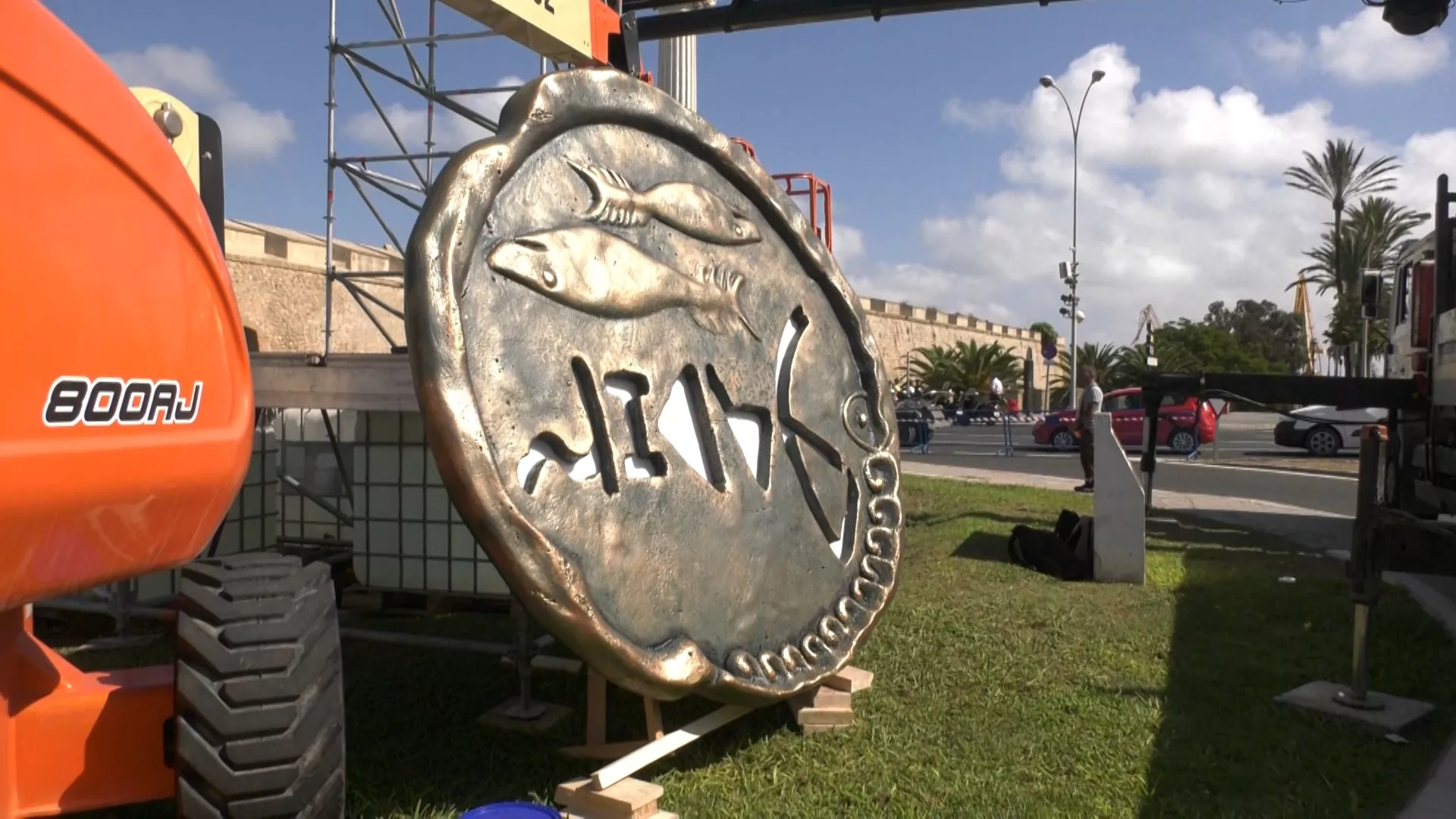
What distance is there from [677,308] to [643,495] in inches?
27.6

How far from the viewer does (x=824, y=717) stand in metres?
4.09

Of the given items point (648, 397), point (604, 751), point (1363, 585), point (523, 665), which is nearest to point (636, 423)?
point (648, 397)

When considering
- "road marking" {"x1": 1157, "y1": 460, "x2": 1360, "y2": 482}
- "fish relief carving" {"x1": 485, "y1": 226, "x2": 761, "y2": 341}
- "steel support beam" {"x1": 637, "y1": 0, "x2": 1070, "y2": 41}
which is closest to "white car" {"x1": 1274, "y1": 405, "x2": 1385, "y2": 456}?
"road marking" {"x1": 1157, "y1": 460, "x2": 1360, "y2": 482}

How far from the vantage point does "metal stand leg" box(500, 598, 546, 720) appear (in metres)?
3.96

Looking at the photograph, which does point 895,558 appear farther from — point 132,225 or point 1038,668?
point 132,225

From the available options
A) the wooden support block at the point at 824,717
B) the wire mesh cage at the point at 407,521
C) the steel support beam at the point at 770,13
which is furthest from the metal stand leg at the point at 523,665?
the steel support beam at the point at 770,13

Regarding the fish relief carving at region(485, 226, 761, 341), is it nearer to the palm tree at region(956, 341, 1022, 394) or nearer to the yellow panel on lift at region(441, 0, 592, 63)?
the yellow panel on lift at region(441, 0, 592, 63)

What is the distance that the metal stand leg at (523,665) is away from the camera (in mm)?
3957

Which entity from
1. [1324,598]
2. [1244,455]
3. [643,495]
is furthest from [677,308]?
[1244,455]

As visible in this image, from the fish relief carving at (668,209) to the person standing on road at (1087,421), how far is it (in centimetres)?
993

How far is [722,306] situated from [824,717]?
5.43 ft

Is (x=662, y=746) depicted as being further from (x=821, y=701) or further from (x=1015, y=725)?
(x=1015, y=725)

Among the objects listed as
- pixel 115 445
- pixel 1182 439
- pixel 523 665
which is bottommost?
pixel 523 665

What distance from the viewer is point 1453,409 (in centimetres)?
721
